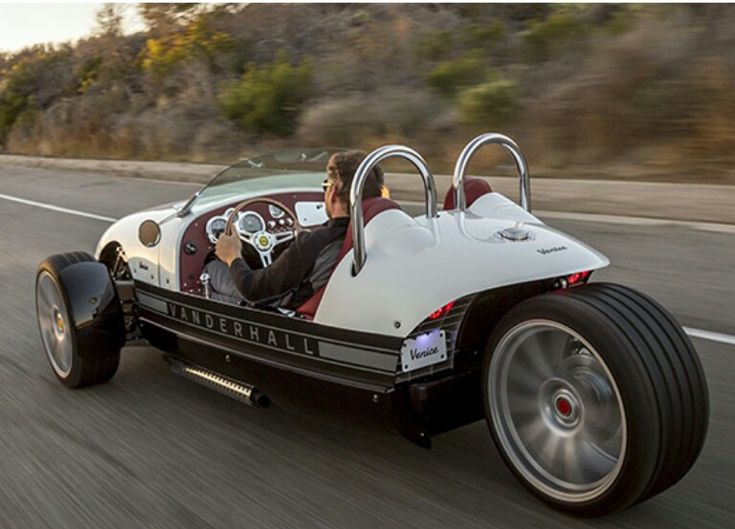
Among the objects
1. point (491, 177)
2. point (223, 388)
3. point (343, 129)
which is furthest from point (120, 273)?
point (343, 129)

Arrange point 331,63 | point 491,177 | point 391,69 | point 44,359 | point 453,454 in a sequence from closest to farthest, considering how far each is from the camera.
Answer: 1. point 453,454
2. point 44,359
3. point 491,177
4. point 391,69
5. point 331,63

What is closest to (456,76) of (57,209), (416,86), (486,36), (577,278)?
(416,86)

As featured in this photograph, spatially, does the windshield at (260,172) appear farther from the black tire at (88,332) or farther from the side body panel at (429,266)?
the side body panel at (429,266)

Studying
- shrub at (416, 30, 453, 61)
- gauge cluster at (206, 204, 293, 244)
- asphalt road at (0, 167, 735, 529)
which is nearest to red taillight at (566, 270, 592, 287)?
asphalt road at (0, 167, 735, 529)

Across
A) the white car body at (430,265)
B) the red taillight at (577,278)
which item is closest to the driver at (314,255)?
the white car body at (430,265)

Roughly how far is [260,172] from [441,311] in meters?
2.02

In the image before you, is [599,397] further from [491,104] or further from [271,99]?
[271,99]

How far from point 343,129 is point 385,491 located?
45.8 feet

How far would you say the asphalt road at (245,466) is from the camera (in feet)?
11.5

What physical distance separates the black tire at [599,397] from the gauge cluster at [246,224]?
2065 millimetres

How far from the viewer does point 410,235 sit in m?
3.75

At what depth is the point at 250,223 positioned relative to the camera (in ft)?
17.1

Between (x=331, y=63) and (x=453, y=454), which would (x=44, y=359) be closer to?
(x=453, y=454)

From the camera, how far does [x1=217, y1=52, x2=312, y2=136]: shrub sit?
65.5ft
